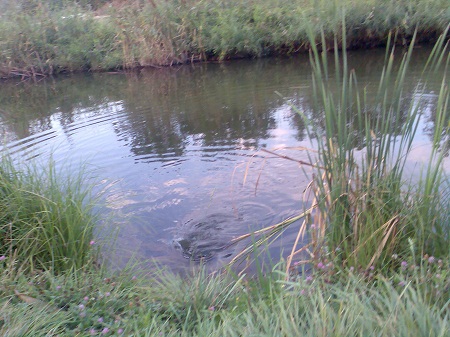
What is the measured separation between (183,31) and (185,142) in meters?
8.52

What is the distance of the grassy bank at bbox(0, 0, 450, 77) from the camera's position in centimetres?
1423

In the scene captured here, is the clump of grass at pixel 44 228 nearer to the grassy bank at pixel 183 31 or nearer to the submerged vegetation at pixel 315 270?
the submerged vegetation at pixel 315 270

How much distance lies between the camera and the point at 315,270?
3035mm

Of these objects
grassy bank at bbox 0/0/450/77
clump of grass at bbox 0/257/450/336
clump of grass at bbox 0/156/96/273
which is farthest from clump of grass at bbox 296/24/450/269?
grassy bank at bbox 0/0/450/77

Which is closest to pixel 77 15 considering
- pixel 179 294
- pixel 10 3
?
pixel 10 3

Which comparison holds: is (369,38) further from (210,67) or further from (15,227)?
(15,227)

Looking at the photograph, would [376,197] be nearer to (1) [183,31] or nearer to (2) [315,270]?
(2) [315,270]

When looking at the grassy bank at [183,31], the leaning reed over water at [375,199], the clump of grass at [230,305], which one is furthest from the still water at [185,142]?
the grassy bank at [183,31]

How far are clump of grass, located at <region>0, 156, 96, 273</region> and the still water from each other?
0.41m

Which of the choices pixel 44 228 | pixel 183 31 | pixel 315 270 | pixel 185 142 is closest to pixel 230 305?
pixel 315 270

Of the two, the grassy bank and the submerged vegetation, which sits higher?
the grassy bank

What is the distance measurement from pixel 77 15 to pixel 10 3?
2.45m

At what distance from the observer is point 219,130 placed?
7906 mm

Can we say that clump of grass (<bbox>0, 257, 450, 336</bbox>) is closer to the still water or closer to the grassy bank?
the still water
